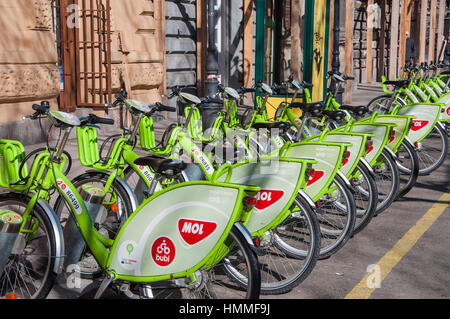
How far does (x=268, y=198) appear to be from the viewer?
425cm

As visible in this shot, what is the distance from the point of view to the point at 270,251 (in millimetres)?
4723

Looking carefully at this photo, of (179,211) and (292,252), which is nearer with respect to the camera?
(179,211)

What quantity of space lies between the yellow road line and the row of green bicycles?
333 millimetres

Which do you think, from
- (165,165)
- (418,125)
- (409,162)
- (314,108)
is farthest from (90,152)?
(418,125)

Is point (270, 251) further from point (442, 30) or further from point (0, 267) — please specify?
point (442, 30)

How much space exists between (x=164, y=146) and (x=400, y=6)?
23.1 metres

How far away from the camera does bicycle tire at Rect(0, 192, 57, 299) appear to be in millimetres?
3715

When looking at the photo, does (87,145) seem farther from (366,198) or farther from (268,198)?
(366,198)

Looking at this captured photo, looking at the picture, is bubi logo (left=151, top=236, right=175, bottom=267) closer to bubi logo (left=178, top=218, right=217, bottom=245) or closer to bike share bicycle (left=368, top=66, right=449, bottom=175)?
bubi logo (left=178, top=218, right=217, bottom=245)

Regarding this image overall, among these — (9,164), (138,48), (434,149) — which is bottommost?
(434,149)

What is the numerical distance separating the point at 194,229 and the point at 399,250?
227cm

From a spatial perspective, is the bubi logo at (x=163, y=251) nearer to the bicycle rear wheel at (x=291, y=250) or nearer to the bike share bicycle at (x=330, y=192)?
the bicycle rear wheel at (x=291, y=250)

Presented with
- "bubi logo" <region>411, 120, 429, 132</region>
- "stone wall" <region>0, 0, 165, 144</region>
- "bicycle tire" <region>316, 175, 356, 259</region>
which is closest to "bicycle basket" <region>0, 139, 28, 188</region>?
"bicycle tire" <region>316, 175, 356, 259</region>
